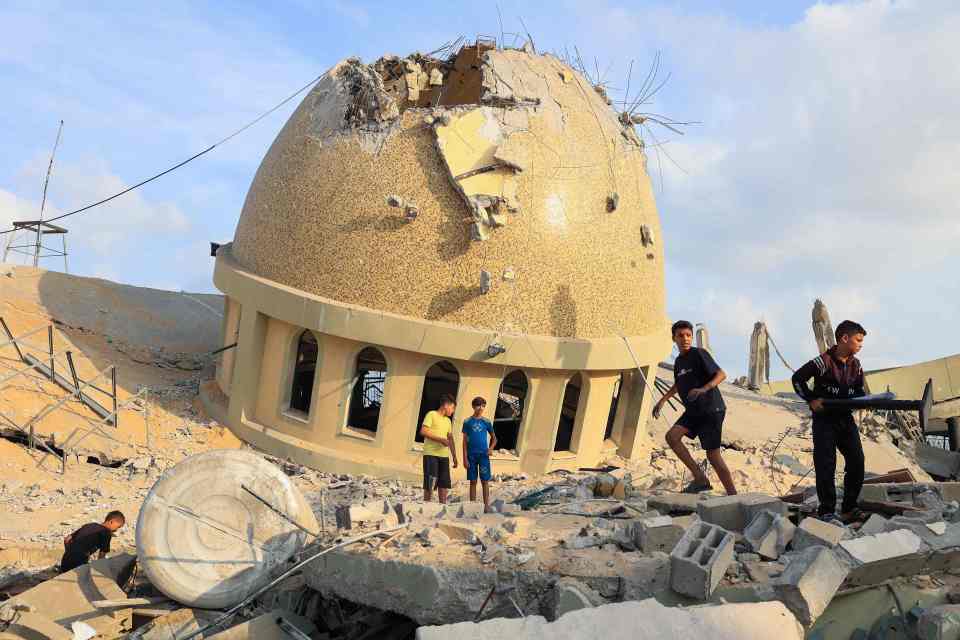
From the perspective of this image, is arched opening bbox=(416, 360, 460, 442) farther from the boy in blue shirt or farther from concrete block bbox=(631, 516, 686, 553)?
concrete block bbox=(631, 516, 686, 553)

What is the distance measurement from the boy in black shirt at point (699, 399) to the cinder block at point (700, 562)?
247cm

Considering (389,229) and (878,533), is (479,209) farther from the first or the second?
(878,533)

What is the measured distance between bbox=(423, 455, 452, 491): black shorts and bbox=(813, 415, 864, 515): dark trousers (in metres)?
3.95

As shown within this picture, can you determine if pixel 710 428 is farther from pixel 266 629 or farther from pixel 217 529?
pixel 217 529

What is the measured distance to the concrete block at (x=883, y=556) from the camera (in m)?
6.24

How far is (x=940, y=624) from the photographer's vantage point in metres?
5.60

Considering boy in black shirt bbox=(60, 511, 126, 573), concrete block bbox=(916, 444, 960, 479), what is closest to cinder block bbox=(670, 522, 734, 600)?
boy in black shirt bbox=(60, 511, 126, 573)

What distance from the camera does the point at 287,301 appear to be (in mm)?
13008

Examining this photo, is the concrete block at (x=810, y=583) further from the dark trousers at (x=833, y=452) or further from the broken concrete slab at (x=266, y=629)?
the broken concrete slab at (x=266, y=629)

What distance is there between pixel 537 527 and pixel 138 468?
26.4 ft

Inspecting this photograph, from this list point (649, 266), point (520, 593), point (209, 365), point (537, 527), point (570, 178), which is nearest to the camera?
point (520, 593)

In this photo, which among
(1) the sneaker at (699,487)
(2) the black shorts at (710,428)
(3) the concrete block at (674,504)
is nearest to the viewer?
(3) the concrete block at (674,504)

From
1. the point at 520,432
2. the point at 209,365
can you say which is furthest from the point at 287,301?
Answer: the point at 209,365

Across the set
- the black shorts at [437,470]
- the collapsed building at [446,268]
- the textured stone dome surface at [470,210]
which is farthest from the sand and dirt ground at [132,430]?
the textured stone dome surface at [470,210]
